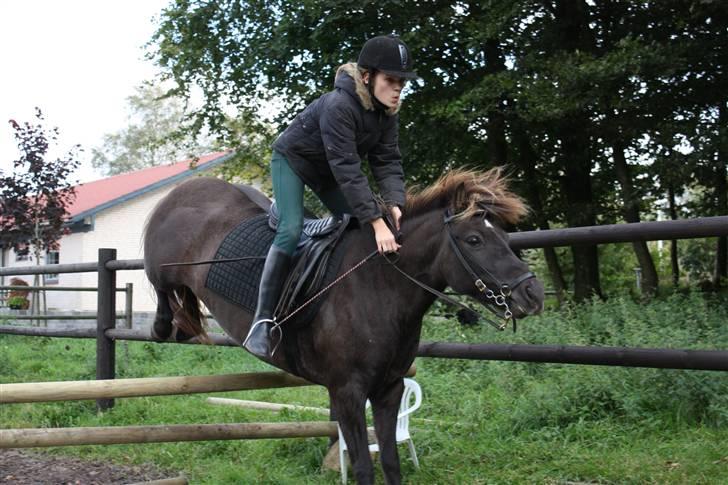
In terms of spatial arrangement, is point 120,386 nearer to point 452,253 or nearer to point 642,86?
point 452,253

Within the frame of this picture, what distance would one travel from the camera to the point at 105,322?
23.3ft

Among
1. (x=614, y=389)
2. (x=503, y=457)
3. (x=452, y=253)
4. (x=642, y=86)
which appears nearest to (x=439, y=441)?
(x=503, y=457)

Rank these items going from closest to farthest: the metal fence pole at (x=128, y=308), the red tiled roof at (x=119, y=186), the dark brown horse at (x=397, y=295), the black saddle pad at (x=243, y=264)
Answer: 1. the dark brown horse at (x=397, y=295)
2. the black saddle pad at (x=243, y=264)
3. the metal fence pole at (x=128, y=308)
4. the red tiled roof at (x=119, y=186)

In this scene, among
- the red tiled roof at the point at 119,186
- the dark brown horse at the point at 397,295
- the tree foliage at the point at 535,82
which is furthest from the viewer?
the red tiled roof at the point at 119,186

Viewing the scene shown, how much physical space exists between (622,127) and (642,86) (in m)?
0.93

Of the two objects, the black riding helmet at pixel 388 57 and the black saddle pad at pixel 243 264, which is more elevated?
the black riding helmet at pixel 388 57

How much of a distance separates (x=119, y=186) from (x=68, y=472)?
3018 centimetres

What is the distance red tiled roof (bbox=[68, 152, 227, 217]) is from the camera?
3073cm

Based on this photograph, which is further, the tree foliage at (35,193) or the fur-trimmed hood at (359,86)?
the tree foliage at (35,193)

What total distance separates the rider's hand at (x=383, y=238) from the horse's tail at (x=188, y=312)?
183 cm

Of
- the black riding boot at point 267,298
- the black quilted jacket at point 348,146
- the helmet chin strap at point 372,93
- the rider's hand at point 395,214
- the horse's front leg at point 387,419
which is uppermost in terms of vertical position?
the helmet chin strap at point 372,93

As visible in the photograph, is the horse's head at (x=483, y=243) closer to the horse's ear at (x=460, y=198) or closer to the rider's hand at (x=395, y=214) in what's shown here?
the horse's ear at (x=460, y=198)

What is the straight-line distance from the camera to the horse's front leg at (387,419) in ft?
12.5

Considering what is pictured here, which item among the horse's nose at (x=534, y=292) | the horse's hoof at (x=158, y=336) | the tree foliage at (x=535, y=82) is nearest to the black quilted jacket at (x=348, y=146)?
the horse's nose at (x=534, y=292)
